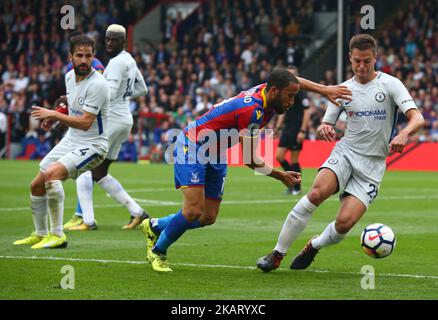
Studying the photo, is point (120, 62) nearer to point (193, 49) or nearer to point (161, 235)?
point (161, 235)

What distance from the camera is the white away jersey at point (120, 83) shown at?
505 inches

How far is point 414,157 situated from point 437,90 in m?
3.24

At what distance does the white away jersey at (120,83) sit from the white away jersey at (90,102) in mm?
2058

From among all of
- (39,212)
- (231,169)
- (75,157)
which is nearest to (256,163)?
(75,157)

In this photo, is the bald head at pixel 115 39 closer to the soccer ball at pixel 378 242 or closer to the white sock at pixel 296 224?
the white sock at pixel 296 224

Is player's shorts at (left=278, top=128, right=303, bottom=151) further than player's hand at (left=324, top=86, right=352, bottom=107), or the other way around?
player's shorts at (left=278, top=128, right=303, bottom=151)

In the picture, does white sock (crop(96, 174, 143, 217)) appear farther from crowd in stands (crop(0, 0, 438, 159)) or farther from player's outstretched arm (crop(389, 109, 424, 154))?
crowd in stands (crop(0, 0, 438, 159))

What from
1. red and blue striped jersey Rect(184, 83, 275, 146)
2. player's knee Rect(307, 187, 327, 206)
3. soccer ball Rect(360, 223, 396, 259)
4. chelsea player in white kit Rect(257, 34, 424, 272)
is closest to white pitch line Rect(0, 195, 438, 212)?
red and blue striped jersey Rect(184, 83, 275, 146)

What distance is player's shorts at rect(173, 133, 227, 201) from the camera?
8680 millimetres

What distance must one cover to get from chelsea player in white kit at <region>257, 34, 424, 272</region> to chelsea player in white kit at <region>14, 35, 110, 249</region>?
8.65 feet

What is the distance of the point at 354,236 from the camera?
1177 cm

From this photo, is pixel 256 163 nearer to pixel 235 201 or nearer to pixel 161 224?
pixel 161 224

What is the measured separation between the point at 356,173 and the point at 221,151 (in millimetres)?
1290
